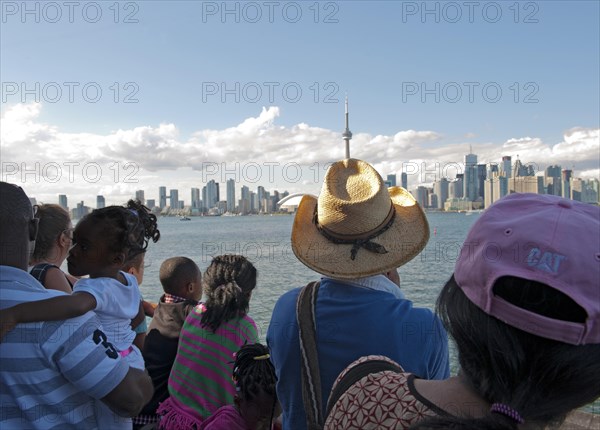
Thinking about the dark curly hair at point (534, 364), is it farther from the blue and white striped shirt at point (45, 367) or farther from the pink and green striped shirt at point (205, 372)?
the pink and green striped shirt at point (205, 372)

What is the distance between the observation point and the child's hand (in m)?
1.65

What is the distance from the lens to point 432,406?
3.60ft

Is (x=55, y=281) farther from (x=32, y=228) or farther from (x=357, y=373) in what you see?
(x=357, y=373)

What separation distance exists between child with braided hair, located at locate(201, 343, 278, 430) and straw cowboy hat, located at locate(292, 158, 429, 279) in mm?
Result: 734

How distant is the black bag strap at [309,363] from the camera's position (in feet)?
5.99

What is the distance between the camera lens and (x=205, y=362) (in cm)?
309

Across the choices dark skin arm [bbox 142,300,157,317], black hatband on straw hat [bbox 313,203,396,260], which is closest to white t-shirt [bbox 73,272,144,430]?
black hatband on straw hat [bbox 313,203,396,260]

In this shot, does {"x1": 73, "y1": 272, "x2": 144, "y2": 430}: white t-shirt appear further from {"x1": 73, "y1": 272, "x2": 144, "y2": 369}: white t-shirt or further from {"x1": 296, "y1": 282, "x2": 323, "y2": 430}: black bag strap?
{"x1": 296, "y1": 282, "x2": 323, "y2": 430}: black bag strap

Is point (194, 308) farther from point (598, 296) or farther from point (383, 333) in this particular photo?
point (598, 296)

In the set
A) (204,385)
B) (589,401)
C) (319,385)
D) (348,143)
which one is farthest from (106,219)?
(348,143)

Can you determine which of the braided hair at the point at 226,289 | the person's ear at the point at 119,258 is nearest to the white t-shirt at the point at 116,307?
the person's ear at the point at 119,258

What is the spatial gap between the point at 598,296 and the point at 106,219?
7.75 feet

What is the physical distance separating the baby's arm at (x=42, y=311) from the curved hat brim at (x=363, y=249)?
0.94 metres

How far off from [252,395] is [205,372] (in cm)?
49
